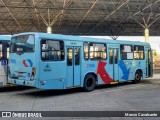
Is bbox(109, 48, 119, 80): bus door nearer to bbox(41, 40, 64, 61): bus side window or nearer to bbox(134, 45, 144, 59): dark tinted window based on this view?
bbox(134, 45, 144, 59): dark tinted window

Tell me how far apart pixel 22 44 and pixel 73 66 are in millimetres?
2509

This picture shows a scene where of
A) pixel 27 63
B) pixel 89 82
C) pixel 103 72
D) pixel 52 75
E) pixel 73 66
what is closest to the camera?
pixel 27 63

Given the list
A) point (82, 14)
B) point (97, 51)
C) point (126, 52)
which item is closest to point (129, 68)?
point (126, 52)

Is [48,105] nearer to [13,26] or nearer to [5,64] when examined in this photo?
[5,64]

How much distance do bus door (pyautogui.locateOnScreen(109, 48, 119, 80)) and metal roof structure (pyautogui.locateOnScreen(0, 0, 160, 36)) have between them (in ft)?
47.3

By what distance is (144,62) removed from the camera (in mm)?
18594

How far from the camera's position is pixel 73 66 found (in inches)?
535

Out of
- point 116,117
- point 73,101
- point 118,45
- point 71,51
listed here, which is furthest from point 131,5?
point 116,117

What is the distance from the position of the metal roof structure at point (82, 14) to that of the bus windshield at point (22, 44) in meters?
16.3

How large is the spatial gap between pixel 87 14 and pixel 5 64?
24.2 m

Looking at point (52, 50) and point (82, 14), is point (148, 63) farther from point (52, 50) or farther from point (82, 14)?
point (82, 14)

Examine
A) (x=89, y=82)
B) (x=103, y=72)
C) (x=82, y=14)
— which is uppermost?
(x=82, y=14)

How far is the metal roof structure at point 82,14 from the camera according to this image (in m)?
30.6

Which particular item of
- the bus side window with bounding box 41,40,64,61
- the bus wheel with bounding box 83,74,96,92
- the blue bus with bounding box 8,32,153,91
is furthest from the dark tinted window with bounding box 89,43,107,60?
the bus side window with bounding box 41,40,64,61
